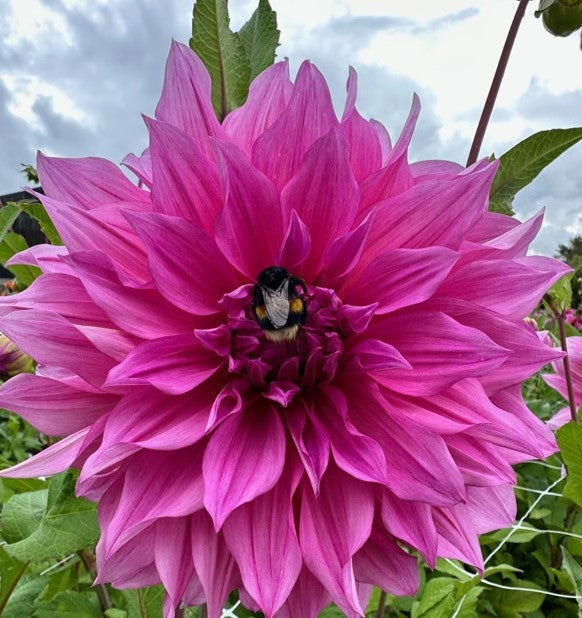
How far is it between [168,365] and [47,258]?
0.16m

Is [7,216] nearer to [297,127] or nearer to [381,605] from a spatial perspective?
[297,127]

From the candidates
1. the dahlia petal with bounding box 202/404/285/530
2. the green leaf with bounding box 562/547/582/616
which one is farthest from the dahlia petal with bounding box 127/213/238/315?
the green leaf with bounding box 562/547/582/616

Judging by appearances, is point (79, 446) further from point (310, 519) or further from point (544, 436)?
point (544, 436)

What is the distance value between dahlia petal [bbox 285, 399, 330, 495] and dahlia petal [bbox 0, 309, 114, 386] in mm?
168

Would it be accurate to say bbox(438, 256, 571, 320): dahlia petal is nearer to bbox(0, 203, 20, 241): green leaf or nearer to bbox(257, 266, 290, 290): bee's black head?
bbox(257, 266, 290, 290): bee's black head

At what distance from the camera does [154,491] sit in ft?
1.61

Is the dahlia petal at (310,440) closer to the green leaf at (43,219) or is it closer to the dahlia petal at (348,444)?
the dahlia petal at (348,444)

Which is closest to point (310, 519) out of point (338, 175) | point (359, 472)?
point (359, 472)

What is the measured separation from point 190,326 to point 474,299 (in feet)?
0.85

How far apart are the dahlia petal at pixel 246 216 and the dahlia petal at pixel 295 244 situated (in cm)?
3

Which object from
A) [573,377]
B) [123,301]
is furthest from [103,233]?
[573,377]

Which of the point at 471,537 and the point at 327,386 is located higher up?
the point at 327,386

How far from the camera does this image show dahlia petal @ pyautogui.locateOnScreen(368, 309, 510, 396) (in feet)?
1.58

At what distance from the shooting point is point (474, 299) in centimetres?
54
